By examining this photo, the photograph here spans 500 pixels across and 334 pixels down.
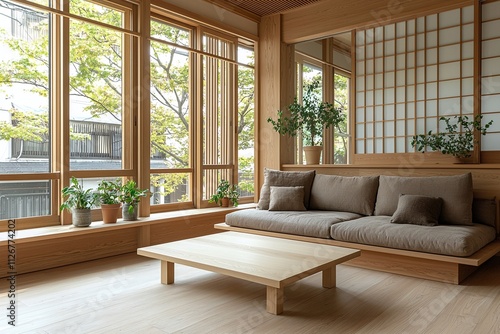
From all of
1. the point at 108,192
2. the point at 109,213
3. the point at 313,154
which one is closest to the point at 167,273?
the point at 109,213

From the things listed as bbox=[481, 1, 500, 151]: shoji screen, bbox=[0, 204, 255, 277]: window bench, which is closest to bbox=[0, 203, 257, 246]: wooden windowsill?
bbox=[0, 204, 255, 277]: window bench

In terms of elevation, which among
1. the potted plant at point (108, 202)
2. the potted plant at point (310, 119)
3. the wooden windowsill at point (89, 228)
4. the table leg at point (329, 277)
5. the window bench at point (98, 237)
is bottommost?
the table leg at point (329, 277)

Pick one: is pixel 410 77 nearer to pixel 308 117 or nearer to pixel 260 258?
pixel 308 117

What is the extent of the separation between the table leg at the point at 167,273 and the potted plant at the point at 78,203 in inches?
35.1

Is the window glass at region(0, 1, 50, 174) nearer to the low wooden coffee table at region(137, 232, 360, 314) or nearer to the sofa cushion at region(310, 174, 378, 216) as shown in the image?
the low wooden coffee table at region(137, 232, 360, 314)

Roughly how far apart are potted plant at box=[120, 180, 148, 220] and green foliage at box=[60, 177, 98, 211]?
1.00 ft

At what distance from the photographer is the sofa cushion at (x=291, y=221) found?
11.2 feet

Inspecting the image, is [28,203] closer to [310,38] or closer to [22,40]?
[22,40]

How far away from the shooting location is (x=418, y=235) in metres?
2.92

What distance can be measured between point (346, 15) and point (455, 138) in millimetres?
1770

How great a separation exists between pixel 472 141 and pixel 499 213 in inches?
28.6

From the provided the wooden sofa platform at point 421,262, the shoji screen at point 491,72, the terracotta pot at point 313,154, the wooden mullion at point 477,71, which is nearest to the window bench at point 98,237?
the terracotta pot at point 313,154

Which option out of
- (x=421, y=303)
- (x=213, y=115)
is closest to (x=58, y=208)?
(x=213, y=115)

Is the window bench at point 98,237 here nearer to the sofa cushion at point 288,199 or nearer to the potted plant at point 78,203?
the potted plant at point 78,203
